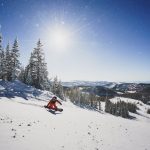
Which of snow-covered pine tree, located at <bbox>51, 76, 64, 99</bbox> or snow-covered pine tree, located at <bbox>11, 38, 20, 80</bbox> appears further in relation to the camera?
snow-covered pine tree, located at <bbox>51, 76, 64, 99</bbox>

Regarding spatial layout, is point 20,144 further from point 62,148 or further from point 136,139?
point 136,139

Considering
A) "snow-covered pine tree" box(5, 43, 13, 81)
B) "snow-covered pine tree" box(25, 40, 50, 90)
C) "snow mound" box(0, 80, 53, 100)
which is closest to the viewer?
"snow mound" box(0, 80, 53, 100)

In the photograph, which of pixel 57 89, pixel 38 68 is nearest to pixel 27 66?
pixel 38 68

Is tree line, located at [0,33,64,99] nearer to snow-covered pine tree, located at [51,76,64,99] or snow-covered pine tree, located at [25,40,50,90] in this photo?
snow-covered pine tree, located at [25,40,50,90]

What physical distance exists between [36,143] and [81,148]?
10.7 ft

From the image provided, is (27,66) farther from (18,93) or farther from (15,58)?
(18,93)

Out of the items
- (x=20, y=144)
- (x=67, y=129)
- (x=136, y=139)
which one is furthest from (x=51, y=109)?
(x=20, y=144)

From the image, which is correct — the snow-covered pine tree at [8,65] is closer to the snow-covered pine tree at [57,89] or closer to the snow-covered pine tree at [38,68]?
the snow-covered pine tree at [38,68]

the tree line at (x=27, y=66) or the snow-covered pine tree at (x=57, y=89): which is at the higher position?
the tree line at (x=27, y=66)

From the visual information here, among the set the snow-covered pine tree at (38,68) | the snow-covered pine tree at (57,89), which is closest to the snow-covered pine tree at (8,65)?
the snow-covered pine tree at (38,68)

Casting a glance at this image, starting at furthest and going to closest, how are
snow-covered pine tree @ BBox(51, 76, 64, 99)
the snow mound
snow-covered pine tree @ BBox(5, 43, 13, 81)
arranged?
1. snow-covered pine tree @ BBox(51, 76, 64, 99)
2. snow-covered pine tree @ BBox(5, 43, 13, 81)
3. the snow mound

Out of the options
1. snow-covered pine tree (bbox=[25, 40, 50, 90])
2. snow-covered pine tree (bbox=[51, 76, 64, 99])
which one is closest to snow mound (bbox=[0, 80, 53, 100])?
snow-covered pine tree (bbox=[25, 40, 50, 90])

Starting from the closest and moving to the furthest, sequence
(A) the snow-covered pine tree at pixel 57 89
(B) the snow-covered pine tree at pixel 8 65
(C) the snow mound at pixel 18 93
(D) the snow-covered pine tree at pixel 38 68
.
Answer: (C) the snow mound at pixel 18 93 < (B) the snow-covered pine tree at pixel 8 65 < (D) the snow-covered pine tree at pixel 38 68 < (A) the snow-covered pine tree at pixel 57 89

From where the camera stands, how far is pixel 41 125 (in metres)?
15.1
